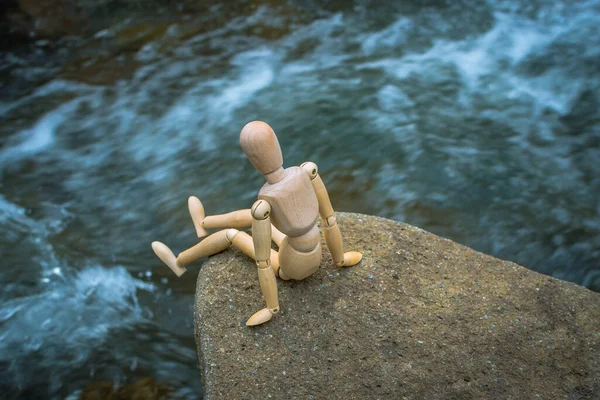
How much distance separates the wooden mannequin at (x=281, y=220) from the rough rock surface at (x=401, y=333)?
121mm

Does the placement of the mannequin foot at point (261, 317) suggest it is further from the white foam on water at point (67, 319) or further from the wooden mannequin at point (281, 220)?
the white foam on water at point (67, 319)

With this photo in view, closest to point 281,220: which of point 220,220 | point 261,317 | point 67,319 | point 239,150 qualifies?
point 261,317

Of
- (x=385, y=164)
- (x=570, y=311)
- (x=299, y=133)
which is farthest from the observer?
(x=299, y=133)

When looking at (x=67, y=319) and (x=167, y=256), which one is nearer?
(x=167, y=256)

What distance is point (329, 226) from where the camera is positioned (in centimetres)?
257

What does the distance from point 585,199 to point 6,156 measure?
4.61 m

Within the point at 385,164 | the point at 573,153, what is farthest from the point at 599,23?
the point at 385,164

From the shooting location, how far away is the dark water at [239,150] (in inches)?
150

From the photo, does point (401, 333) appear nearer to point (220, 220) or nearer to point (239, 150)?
point (220, 220)

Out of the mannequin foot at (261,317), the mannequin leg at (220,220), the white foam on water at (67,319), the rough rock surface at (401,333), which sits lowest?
the white foam on water at (67,319)

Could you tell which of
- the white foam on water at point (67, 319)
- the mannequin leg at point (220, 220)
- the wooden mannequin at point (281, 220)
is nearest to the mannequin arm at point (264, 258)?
the wooden mannequin at point (281, 220)

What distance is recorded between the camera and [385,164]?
4.59 m

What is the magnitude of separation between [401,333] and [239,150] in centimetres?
272

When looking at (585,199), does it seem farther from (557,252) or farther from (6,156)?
(6,156)
